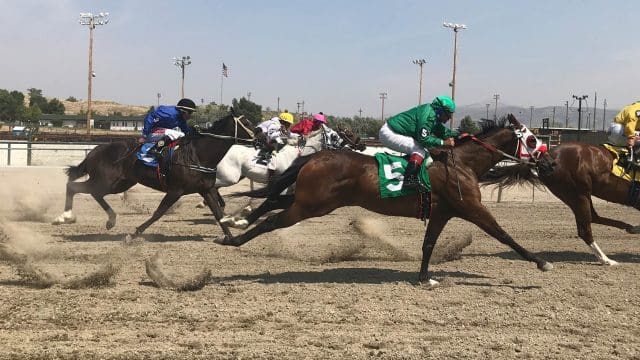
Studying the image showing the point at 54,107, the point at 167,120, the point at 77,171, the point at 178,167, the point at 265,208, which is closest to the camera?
the point at 265,208

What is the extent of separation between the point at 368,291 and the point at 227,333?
6.54 feet

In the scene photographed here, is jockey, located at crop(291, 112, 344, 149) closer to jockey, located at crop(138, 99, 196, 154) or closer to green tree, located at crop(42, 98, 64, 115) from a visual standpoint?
jockey, located at crop(138, 99, 196, 154)

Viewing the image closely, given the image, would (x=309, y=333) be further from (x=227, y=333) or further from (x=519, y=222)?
(x=519, y=222)

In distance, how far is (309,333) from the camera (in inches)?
206

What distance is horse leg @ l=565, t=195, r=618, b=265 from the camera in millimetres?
8570

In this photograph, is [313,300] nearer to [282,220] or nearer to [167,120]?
[282,220]

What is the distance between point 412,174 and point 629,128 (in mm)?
3768

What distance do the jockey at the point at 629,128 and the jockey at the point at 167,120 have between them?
6551 millimetres

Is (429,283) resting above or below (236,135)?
below

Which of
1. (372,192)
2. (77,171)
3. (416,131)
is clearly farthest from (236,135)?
(416,131)

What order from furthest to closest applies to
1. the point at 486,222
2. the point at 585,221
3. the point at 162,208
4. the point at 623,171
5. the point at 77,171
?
1. the point at 77,171
2. the point at 162,208
3. the point at 623,171
4. the point at 585,221
5. the point at 486,222

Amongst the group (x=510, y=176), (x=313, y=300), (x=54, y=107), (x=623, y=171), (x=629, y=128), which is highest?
(x=54, y=107)

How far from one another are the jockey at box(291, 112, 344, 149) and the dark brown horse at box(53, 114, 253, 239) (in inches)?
64.4

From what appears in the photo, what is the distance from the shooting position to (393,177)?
7.02 m
